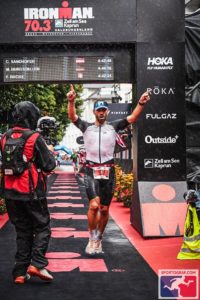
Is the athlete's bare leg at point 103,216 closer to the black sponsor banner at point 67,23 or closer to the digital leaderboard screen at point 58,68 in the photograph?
the digital leaderboard screen at point 58,68

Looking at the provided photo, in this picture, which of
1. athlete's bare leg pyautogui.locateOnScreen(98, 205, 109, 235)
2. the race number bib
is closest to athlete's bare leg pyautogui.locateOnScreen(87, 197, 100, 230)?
athlete's bare leg pyautogui.locateOnScreen(98, 205, 109, 235)

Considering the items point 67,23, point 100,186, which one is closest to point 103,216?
point 100,186

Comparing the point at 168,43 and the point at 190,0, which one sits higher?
the point at 190,0

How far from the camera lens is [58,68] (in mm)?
→ 8953

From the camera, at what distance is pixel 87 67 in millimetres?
8969

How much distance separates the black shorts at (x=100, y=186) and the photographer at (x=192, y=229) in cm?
103

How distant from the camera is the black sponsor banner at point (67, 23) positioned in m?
8.75

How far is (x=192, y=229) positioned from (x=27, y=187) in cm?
250

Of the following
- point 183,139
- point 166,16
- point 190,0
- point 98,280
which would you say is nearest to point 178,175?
point 183,139

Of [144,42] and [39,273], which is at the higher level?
[144,42]

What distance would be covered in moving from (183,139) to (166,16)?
6.58 feet

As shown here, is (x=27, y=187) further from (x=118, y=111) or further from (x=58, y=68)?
(x=118, y=111)

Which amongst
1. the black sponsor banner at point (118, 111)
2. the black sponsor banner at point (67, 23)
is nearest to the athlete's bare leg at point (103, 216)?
the black sponsor banner at point (67, 23)

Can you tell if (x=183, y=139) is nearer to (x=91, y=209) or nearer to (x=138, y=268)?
(x=91, y=209)
